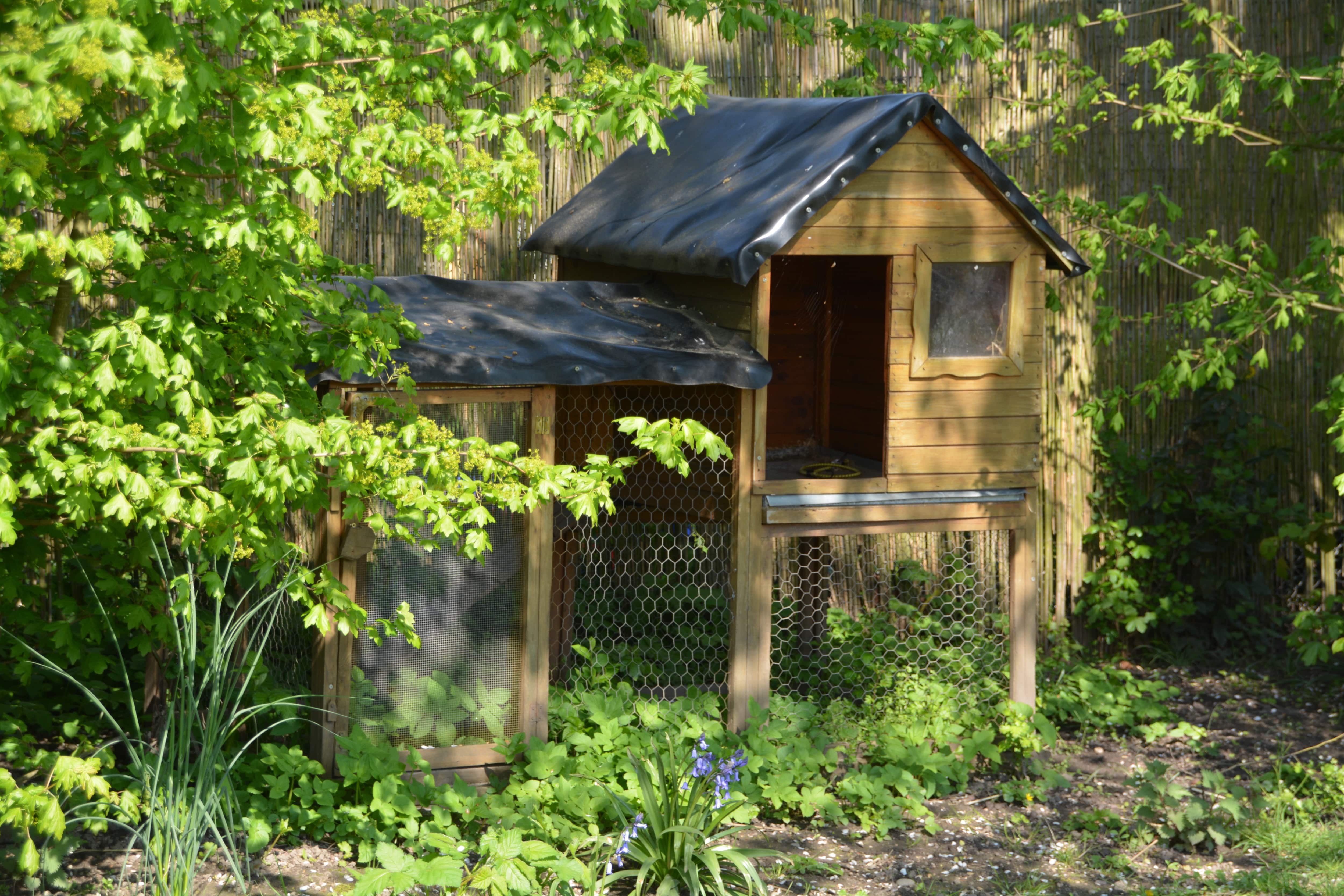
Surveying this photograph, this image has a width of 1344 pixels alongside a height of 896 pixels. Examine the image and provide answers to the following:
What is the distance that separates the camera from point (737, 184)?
561 cm

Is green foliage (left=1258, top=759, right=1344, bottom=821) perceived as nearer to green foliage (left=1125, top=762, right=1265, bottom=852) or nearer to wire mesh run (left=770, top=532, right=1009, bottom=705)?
green foliage (left=1125, top=762, right=1265, bottom=852)

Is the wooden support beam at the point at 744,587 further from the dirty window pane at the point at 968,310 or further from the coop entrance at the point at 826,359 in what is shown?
the coop entrance at the point at 826,359

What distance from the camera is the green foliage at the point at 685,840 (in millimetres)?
4211

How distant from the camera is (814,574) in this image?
7285mm

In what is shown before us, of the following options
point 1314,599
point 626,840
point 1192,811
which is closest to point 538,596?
point 626,840

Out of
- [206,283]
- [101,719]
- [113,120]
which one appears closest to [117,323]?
[206,283]

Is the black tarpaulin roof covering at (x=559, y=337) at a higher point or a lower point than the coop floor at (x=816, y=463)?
higher

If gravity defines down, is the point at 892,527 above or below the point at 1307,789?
above

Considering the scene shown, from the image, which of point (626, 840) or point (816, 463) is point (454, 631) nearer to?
point (626, 840)

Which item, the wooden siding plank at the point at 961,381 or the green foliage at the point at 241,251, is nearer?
the green foliage at the point at 241,251

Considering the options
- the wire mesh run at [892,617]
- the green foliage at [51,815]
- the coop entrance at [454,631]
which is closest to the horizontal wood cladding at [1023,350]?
the wire mesh run at [892,617]

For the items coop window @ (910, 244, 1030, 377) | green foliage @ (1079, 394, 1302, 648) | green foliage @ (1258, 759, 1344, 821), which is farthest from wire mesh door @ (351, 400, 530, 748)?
green foliage @ (1079, 394, 1302, 648)

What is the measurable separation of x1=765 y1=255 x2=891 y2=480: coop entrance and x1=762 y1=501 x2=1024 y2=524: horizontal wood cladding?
1066 millimetres

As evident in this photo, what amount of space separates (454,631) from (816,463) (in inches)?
82.0
